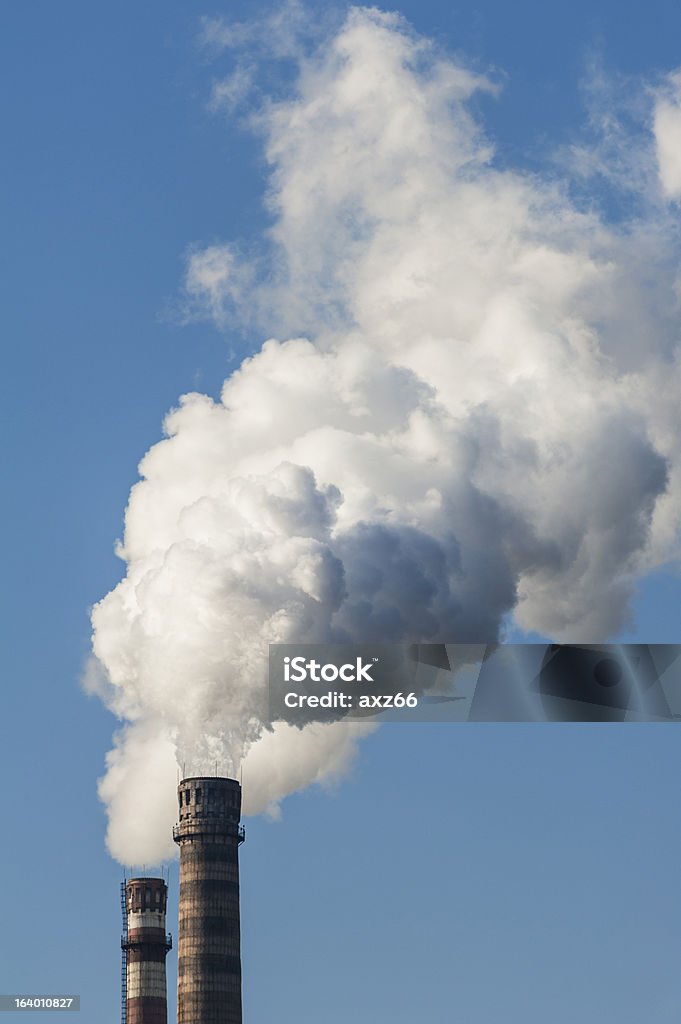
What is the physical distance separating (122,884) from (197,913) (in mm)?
34660

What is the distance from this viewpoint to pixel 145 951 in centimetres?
11175

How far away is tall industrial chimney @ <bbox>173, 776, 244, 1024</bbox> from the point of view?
8112 cm

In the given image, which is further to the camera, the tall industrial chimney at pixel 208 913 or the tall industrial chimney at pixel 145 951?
the tall industrial chimney at pixel 145 951

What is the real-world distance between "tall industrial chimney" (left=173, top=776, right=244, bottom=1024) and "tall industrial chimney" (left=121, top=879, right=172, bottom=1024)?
2811cm

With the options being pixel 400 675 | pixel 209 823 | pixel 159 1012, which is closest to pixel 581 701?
pixel 400 675

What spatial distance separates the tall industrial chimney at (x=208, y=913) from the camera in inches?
3194

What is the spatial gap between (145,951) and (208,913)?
107 ft

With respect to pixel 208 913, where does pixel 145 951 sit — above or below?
above

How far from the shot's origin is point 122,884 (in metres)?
115

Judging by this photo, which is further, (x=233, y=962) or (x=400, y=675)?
(x=233, y=962)

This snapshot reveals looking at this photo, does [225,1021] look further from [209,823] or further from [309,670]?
[309,670]

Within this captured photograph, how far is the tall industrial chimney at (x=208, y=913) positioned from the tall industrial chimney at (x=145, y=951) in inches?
1107

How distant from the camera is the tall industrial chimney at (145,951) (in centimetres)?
10875

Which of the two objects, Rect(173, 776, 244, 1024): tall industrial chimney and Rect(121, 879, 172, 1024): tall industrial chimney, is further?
Rect(121, 879, 172, 1024): tall industrial chimney
